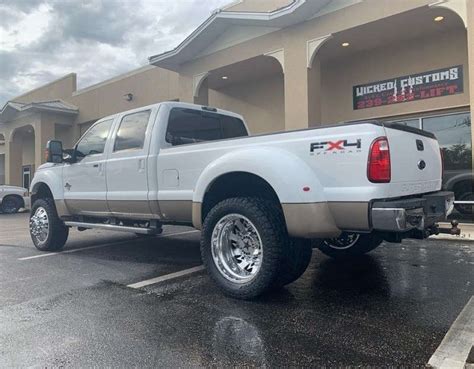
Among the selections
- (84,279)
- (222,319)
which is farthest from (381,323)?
(84,279)

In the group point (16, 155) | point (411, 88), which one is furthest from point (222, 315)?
point (16, 155)

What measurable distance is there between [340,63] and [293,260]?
31.7ft

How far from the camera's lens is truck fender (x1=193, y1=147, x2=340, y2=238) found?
3438 millimetres

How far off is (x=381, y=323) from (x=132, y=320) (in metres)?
2.12

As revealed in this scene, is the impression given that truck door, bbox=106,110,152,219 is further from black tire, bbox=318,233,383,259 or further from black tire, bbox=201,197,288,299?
black tire, bbox=318,233,383,259

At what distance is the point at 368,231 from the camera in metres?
3.32

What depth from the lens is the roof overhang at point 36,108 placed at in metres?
20.8

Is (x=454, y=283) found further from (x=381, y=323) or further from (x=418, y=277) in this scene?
(x=381, y=323)


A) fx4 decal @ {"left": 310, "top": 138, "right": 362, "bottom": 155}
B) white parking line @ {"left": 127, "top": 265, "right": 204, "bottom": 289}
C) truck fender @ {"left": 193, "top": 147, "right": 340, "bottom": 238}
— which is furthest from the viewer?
white parking line @ {"left": 127, "top": 265, "right": 204, "bottom": 289}

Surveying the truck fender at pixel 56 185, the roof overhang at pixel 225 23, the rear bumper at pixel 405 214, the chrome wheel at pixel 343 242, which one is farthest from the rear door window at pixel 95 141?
the roof overhang at pixel 225 23

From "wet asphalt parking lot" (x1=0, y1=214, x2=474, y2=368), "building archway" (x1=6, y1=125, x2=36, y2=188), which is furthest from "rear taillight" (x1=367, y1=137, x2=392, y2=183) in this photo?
"building archway" (x1=6, y1=125, x2=36, y2=188)

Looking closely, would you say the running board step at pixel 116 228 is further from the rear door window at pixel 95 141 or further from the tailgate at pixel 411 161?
the tailgate at pixel 411 161

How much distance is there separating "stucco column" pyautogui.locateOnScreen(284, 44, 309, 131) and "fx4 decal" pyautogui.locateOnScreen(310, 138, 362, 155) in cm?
714

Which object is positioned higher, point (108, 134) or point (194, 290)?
point (108, 134)
